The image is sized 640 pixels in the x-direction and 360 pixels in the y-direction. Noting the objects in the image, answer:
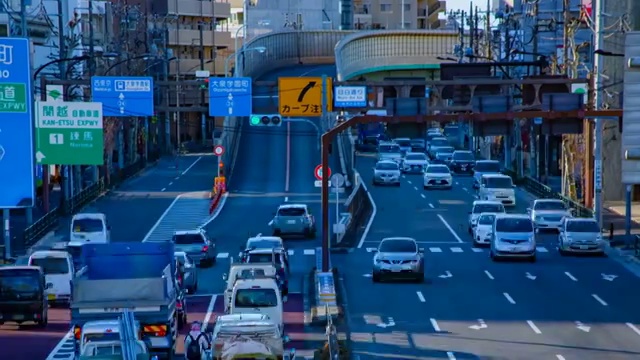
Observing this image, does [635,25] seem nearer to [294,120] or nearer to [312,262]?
[312,262]

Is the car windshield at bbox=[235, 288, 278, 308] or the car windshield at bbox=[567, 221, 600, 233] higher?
the car windshield at bbox=[235, 288, 278, 308]

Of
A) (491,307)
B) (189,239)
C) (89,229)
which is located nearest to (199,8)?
(89,229)

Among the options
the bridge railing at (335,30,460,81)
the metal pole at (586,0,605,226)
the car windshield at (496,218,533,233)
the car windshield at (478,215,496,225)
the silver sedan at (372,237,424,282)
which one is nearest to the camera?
the silver sedan at (372,237,424,282)

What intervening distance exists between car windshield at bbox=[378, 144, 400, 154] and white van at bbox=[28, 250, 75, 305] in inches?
2232

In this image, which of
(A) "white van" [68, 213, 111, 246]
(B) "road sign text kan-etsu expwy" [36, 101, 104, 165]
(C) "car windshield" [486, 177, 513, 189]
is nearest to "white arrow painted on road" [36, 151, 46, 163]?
(B) "road sign text kan-etsu expwy" [36, 101, 104, 165]

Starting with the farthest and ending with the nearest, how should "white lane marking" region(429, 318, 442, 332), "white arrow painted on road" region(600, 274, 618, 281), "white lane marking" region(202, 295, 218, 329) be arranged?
"white arrow painted on road" region(600, 274, 618, 281)
"white lane marking" region(202, 295, 218, 329)
"white lane marking" region(429, 318, 442, 332)

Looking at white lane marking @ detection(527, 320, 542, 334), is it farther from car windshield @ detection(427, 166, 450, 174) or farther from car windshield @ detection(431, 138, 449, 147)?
Answer: car windshield @ detection(431, 138, 449, 147)

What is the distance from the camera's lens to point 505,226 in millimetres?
48719

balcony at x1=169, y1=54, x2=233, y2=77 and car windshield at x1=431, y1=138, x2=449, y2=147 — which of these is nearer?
car windshield at x1=431, y1=138, x2=449, y2=147

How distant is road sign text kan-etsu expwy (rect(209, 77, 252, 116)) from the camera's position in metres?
49.7

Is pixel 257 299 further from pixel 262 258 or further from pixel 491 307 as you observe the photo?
pixel 262 258

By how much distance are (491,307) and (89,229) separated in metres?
19.9

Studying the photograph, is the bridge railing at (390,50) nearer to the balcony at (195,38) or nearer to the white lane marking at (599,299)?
the balcony at (195,38)

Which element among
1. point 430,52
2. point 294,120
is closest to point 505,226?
point 294,120
